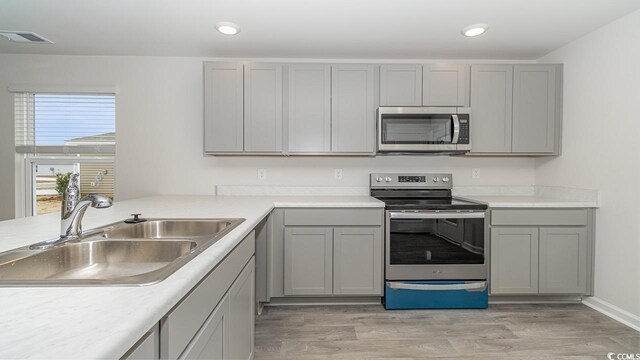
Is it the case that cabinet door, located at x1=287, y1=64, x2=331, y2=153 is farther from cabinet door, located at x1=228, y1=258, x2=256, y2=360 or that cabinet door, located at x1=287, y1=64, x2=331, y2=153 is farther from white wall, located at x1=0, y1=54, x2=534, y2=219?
cabinet door, located at x1=228, y1=258, x2=256, y2=360

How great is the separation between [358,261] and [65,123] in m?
3.21

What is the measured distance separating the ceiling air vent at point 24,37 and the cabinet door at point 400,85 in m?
3.01

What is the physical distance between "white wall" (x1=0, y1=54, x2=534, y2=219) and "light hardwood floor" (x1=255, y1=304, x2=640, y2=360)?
4.14 ft

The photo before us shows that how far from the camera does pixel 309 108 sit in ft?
9.06

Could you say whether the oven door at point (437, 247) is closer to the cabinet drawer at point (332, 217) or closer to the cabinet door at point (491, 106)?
the cabinet drawer at point (332, 217)

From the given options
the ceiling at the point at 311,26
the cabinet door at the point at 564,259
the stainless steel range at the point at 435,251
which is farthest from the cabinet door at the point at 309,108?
the cabinet door at the point at 564,259

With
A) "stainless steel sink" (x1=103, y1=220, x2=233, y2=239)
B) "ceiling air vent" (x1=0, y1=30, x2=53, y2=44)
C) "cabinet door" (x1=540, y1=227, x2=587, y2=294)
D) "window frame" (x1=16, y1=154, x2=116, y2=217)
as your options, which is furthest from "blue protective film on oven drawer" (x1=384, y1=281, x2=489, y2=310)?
"ceiling air vent" (x1=0, y1=30, x2=53, y2=44)

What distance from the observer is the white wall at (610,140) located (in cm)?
219

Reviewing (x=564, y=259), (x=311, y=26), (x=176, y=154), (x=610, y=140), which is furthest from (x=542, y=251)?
(x=176, y=154)

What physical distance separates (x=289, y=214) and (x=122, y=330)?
6.47ft

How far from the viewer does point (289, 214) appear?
98.3 inches

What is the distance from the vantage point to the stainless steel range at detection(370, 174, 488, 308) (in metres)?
2.46

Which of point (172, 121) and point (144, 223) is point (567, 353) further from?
point (172, 121)

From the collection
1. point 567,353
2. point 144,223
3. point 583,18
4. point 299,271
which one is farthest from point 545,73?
point 144,223
